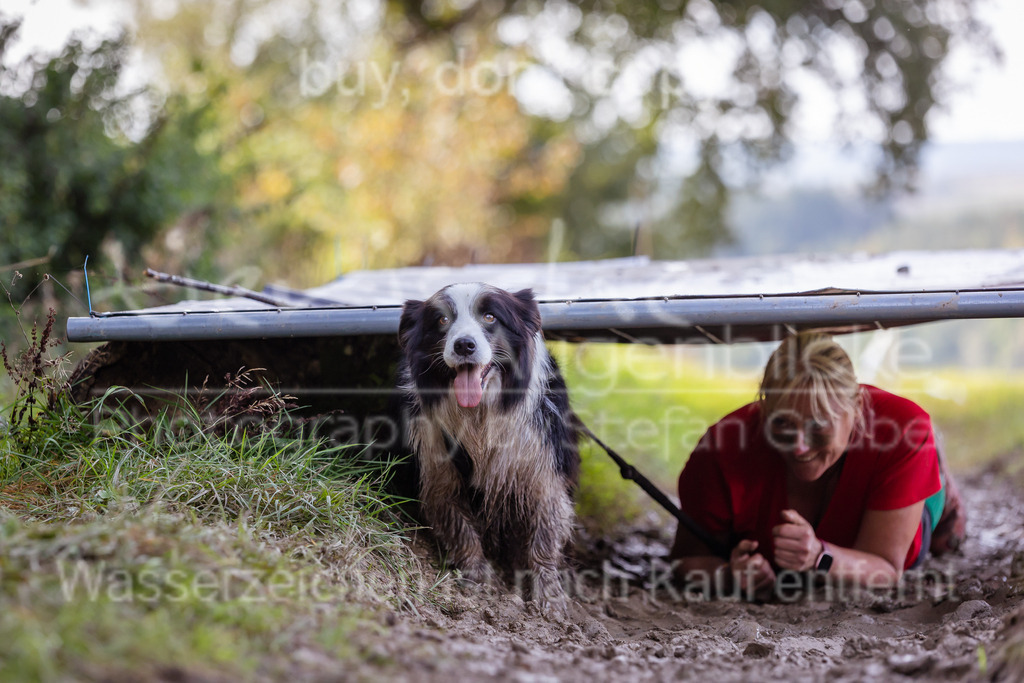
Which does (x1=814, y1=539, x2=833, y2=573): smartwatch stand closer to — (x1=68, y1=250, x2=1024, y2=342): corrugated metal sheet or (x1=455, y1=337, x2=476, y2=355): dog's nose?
(x1=68, y1=250, x2=1024, y2=342): corrugated metal sheet

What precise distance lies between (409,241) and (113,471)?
1251 centimetres

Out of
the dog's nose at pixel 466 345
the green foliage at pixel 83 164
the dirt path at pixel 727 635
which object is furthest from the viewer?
the green foliage at pixel 83 164

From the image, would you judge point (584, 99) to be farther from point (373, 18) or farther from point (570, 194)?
point (373, 18)

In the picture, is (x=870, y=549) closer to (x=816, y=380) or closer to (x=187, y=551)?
(x=816, y=380)

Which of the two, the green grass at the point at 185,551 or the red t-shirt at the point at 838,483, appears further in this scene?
the red t-shirt at the point at 838,483

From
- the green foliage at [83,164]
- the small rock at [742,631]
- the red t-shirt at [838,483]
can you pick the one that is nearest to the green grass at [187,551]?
the small rock at [742,631]

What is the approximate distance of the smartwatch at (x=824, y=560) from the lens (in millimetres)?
3998

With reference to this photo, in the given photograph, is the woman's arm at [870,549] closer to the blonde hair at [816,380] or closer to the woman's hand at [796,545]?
the woman's hand at [796,545]

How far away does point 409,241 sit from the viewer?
15.7 meters

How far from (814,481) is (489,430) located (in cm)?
190

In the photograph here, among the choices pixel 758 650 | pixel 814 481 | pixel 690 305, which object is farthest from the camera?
pixel 814 481

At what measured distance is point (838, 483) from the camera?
4.29 meters

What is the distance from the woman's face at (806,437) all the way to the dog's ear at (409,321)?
189cm

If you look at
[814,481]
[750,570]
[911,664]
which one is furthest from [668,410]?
[911,664]
